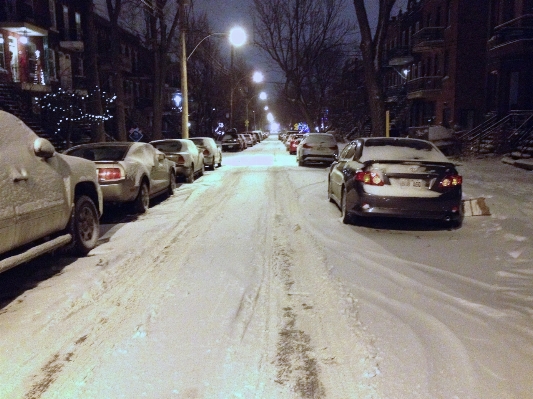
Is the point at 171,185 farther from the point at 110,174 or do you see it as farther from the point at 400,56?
the point at 400,56

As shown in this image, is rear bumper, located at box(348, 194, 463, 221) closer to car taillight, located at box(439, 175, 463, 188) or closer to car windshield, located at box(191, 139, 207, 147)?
car taillight, located at box(439, 175, 463, 188)

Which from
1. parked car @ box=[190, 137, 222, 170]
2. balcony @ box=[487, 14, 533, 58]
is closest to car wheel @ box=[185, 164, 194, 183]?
parked car @ box=[190, 137, 222, 170]

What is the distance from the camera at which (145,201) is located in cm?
1071

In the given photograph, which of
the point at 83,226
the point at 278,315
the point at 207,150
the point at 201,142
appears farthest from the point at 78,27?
the point at 278,315

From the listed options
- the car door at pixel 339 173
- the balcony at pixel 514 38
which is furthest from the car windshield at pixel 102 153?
the balcony at pixel 514 38

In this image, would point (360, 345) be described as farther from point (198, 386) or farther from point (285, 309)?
point (198, 386)

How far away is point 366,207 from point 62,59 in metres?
32.1

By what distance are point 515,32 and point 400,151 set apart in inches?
656

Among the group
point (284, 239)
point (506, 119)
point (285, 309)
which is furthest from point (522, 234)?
point (506, 119)

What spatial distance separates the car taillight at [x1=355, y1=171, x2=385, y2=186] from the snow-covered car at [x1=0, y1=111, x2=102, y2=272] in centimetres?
424

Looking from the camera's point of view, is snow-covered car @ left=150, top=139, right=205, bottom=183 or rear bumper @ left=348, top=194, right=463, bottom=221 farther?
snow-covered car @ left=150, top=139, right=205, bottom=183

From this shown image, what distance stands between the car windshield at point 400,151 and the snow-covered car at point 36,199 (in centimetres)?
462

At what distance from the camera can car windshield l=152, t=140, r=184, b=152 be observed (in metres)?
16.2

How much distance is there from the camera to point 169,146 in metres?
16.3
